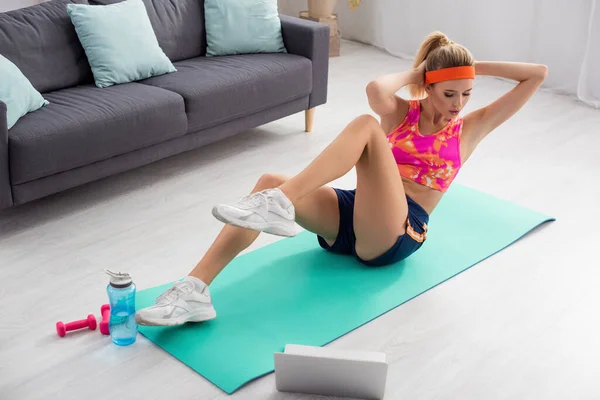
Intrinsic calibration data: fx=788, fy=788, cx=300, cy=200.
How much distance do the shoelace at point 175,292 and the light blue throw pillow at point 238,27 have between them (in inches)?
81.5

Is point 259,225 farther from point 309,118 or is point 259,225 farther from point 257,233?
point 309,118

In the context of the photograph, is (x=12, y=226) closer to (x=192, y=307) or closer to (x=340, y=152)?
(x=192, y=307)

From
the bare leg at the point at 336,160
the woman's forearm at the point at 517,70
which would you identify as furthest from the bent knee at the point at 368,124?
the woman's forearm at the point at 517,70

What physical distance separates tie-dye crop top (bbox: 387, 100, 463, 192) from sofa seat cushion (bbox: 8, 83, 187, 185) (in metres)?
1.23

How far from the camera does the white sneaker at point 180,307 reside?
8.10 ft

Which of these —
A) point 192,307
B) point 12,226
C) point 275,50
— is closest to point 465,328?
point 192,307

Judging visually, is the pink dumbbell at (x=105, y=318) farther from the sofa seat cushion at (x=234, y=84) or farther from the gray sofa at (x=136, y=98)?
the sofa seat cushion at (x=234, y=84)

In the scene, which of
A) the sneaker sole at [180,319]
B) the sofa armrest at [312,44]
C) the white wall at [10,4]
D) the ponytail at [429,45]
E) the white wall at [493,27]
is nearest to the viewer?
the sneaker sole at [180,319]

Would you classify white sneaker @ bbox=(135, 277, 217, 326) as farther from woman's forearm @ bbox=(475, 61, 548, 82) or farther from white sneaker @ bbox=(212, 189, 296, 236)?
woman's forearm @ bbox=(475, 61, 548, 82)

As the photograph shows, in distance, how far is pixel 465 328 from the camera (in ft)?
8.80

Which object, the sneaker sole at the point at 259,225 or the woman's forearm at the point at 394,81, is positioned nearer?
the sneaker sole at the point at 259,225

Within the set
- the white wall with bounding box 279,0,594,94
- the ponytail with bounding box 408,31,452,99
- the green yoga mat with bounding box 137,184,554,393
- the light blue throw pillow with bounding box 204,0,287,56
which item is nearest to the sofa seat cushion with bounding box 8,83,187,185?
the light blue throw pillow with bounding box 204,0,287,56

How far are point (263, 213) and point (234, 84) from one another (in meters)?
1.67

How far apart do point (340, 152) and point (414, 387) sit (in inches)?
30.1
